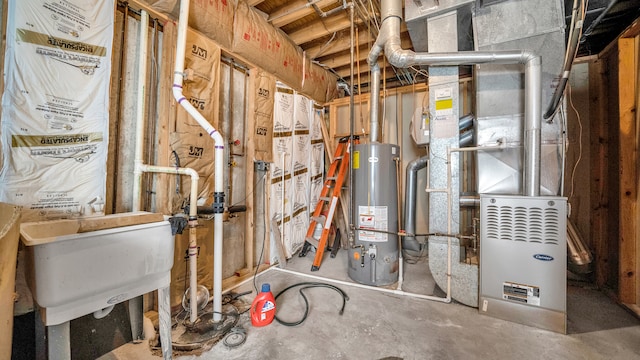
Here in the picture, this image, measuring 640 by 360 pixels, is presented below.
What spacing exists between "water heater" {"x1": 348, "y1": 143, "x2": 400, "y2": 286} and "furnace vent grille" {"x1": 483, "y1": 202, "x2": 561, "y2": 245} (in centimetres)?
83

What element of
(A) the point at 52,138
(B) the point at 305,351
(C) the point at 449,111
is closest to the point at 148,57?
(A) the point at 52,138

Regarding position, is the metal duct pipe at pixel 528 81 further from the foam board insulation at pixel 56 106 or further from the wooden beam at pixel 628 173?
the foam board insulation at pixel 56 106

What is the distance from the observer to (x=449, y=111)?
2068mm

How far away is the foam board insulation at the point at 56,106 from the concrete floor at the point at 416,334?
3.32 ft

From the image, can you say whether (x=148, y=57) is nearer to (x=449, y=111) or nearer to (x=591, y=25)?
(x=449, y=111)

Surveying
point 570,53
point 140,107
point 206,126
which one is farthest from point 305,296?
point 570,53

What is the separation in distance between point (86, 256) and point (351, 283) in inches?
77.9

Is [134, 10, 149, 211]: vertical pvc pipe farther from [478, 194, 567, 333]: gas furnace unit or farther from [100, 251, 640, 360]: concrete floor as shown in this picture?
[478, 194, 567, 333]: gas furnace unit

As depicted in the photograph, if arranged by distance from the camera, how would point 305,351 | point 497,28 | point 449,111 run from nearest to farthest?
point 305,351 → point 497,28 → point 449,111

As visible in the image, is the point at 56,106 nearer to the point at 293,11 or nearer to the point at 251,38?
the point at 251,38

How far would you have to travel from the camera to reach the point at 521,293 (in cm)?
167

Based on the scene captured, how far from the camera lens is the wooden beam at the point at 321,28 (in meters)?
2.60

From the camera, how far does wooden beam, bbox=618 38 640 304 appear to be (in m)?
1.85

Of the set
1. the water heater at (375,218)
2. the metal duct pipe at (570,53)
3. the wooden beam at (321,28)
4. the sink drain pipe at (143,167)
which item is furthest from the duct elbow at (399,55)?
the sink drain pipe at (143,167)
